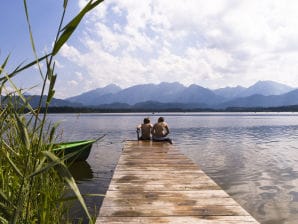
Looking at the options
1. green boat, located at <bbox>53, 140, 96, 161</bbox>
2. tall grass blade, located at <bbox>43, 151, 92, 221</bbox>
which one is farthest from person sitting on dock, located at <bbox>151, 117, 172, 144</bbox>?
tall grass blade, located at <bbox>43, 151, 92, 221</bbox>

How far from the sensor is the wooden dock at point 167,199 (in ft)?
13.6

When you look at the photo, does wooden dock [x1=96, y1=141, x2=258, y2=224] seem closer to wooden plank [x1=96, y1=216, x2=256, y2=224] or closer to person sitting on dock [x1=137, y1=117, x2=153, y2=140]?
wooden plank [x1=96, y1=216, x2=256, y2=224]

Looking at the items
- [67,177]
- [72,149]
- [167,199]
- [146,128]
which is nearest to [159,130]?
[146,128]

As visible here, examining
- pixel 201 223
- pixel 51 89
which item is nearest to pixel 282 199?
pixel 201 223

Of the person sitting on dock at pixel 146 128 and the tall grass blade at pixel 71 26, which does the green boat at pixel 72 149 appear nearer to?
the tall grass blade at pixel 71 26

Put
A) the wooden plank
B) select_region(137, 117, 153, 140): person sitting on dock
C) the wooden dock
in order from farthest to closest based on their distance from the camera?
select_region(137, 117, 153, 140): person sitting on dock, the wooden dock, the wooden plank

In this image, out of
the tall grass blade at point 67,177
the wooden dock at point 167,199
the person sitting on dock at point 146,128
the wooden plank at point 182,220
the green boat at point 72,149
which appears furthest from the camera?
the person sitting on dock at point 146,128

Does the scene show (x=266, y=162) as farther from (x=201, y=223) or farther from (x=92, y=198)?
(x=201, y=223)

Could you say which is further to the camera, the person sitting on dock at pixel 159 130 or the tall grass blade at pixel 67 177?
the person sitting on dock at pixel 159 130

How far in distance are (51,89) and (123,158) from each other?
8.88 m

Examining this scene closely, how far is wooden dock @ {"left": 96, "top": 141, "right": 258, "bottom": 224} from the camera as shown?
13.6 ft

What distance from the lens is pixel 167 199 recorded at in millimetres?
5039

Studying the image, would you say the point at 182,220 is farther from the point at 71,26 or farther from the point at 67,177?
the point at 71,26

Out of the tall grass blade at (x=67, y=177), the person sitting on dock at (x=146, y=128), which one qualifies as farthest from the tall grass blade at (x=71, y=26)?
the person sitting on dock at (x=146, y=128)
